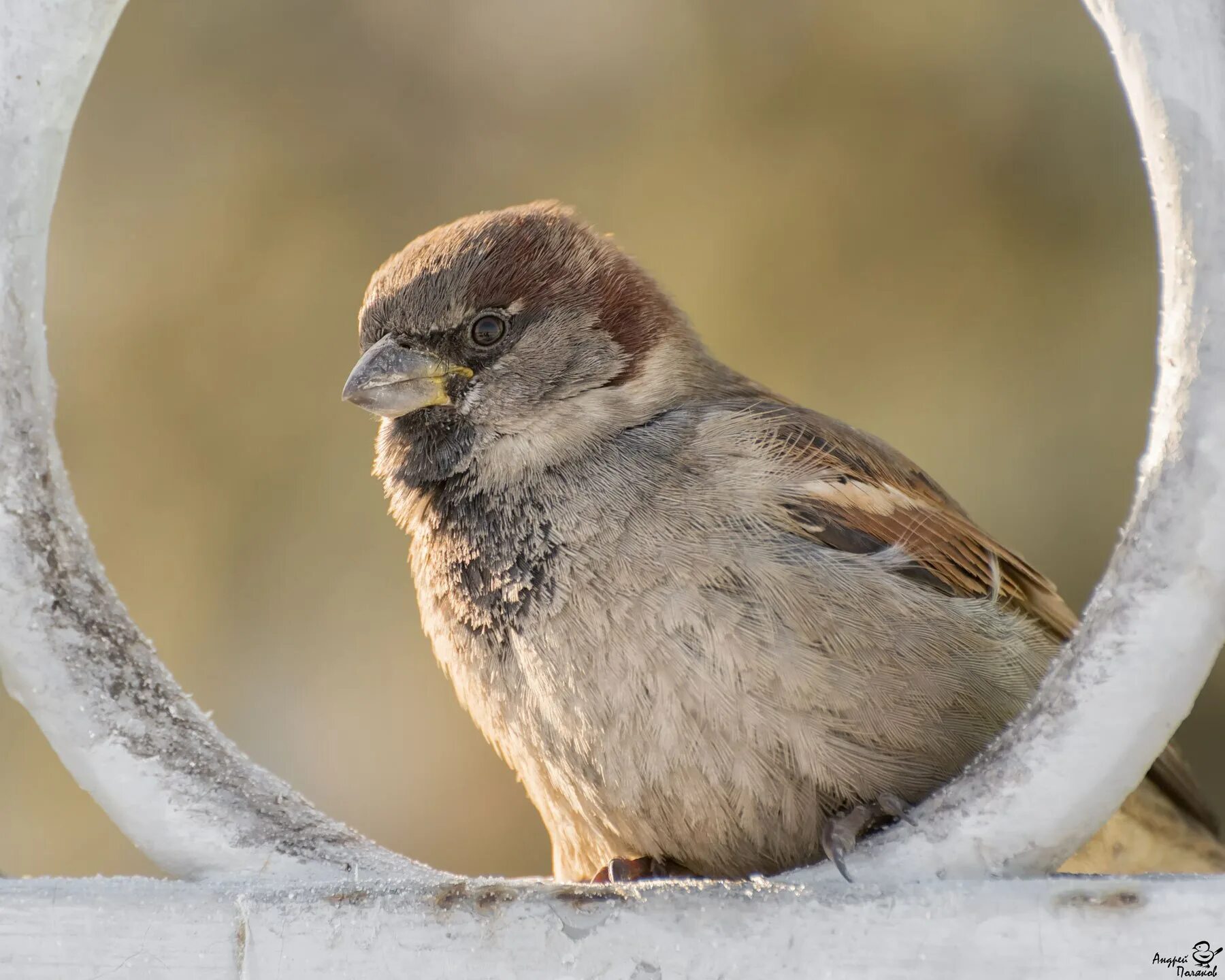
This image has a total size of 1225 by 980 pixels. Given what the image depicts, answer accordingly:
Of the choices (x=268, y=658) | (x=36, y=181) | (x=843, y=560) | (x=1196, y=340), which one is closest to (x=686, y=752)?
(x=843, y=560)

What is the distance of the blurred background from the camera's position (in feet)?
15.1

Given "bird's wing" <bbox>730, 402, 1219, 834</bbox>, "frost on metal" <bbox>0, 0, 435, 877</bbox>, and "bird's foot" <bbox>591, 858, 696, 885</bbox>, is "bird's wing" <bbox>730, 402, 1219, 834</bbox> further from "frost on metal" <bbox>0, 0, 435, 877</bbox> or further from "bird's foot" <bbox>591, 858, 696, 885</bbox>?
"frost on metal" <bbox>0, 0, 435, 877</bbox>

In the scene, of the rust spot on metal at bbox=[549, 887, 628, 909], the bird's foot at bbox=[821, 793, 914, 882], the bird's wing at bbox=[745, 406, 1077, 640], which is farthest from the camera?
the bird's wing at bbox=[745, 406, 1077, 640]

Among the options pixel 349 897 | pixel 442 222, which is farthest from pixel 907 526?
pixel 442 222

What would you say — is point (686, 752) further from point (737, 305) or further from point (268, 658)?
point (268, 658)

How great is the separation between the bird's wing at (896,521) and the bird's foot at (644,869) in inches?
20.8

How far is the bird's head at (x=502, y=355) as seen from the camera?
85.7 inches

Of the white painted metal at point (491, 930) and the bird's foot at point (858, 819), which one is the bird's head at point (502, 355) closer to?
the bird's foot at point (858, 819)

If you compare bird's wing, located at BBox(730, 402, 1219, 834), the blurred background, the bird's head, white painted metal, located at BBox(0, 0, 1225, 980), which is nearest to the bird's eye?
the bird's head

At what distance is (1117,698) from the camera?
1267mm

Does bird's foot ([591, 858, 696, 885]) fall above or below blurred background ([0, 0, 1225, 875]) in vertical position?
below

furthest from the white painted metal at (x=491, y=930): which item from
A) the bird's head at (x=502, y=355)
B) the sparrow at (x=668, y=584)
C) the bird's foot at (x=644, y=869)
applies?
the bird's head at (x=502, y=355)

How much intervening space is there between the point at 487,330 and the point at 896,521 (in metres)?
0.71

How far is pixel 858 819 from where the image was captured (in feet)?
6.06
